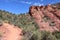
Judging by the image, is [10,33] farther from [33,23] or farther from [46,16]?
[46,16]

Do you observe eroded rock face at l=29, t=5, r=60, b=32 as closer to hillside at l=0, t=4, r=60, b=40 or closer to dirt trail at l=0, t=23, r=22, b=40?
hillside at l=0, t=4, r=60, b=40

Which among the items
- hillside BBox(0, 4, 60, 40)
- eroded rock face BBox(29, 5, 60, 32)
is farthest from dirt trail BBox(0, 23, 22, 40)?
eroded rock face BBox(29, 5, 60, 32)

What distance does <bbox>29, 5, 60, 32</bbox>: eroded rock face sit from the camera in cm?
3553

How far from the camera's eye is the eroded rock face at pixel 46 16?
35531mm

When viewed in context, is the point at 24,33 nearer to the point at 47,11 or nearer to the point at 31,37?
Answer: the point at 31,37

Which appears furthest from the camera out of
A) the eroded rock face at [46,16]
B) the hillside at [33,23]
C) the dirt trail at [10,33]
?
the eroded rock face at [46,16]

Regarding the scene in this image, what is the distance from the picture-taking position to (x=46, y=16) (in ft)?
131

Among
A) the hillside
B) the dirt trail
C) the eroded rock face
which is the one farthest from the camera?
the eroded rock face

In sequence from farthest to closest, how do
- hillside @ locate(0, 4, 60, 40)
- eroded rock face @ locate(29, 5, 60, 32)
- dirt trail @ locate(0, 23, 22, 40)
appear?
1. eroded rock face @ locate(29, 5, 60, 32)
2. hillside @ locate(0, 4, 60, 40)
3. dirt trail @ locate(0, 23, 22, 40)

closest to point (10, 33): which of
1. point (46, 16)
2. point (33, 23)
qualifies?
point (33, 23)

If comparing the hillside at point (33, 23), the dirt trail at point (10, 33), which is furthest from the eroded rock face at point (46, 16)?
the dirt trail at point (10, 33)

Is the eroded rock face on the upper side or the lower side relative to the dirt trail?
lower

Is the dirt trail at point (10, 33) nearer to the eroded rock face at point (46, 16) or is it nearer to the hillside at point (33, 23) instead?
the hillside at point (33, 23)

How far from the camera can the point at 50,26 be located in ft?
115
